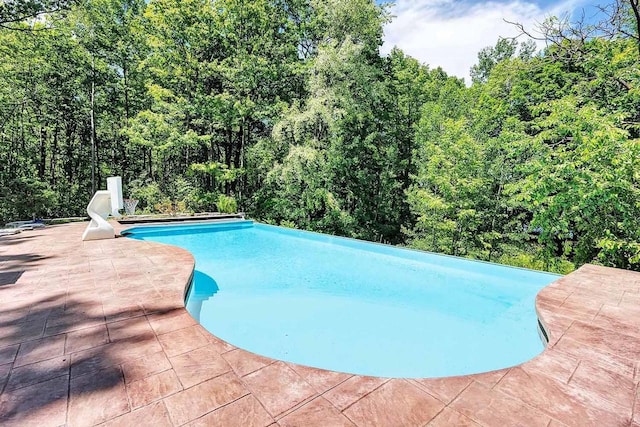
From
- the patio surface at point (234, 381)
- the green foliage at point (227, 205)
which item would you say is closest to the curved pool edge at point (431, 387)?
the patio surface at point (234, 381)

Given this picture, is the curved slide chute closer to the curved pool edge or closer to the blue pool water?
the blue pool water

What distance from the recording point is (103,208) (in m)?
6.08

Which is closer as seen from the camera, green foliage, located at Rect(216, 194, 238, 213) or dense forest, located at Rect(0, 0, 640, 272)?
dense forest, located at Rect(0, 0, 640, 272)

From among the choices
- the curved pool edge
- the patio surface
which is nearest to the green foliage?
the patio surface

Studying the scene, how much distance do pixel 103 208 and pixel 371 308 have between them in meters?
5.74

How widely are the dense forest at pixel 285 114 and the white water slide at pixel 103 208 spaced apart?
5.19 m

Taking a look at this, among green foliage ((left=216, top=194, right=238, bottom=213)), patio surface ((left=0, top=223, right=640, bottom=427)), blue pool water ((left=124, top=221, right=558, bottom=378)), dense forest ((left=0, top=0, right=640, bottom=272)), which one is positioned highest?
dense forest ((left=0, top=0, right=640, bottom=272))

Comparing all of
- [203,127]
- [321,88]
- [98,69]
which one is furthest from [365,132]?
[98,69]

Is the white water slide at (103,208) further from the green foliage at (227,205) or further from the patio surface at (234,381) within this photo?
the green foliage at (227,205)

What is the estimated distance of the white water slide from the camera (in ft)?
19.0

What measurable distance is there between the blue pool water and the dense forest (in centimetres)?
308

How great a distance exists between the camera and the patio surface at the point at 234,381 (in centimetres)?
148

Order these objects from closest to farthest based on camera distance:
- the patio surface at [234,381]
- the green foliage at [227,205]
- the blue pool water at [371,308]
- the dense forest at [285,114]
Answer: the patio surface at [234,381], the blue pool water at [371,308], the dense forest at [285,114], the green foliage at [227,205]

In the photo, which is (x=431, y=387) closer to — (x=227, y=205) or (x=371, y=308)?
(x=371, y=308)
